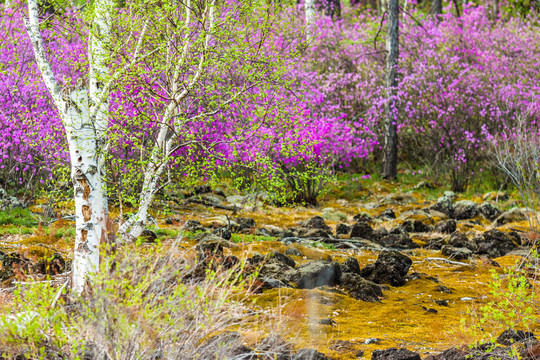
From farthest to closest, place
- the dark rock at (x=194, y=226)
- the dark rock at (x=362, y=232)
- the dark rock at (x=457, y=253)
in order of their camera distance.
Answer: the dark rock at (x=362, y=232), the dark rock at (x=194, y=226), the dark rock at (x=457, y=253)

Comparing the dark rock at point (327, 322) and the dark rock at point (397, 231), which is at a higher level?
the dark rock at point (327, 322)

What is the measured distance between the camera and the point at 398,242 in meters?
8.55

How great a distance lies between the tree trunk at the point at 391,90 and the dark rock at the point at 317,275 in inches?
340

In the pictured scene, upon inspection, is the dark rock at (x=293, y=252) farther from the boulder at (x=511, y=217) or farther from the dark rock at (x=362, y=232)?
the boulder at (x=511, y=217)

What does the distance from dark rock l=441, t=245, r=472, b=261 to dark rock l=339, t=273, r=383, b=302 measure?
7.09 ft

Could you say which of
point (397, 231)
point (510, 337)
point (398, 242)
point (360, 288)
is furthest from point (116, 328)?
point (397, 231)

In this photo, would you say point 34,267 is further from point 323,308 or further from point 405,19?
point 405,19

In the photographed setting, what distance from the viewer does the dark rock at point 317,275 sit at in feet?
19.6

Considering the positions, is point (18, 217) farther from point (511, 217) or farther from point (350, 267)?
point (511, 217)

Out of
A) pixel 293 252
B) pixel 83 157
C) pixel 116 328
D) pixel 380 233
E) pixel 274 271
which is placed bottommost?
pixel 380 233

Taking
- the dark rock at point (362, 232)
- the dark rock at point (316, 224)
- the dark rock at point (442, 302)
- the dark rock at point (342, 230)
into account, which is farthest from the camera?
the dark rock at point (316, 224)

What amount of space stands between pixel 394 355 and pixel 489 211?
768 cm

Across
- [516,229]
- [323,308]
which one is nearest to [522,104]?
[516,229]

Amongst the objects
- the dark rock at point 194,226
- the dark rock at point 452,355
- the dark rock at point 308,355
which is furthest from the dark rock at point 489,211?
the dark rock at point 308,355
